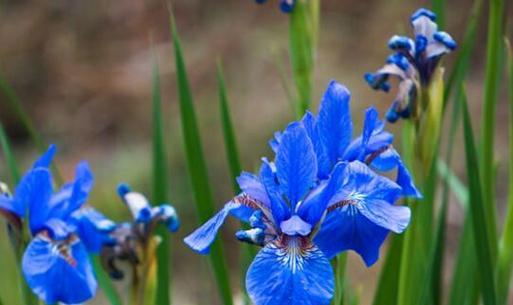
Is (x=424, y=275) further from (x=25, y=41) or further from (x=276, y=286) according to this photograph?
(x=25, y=41)

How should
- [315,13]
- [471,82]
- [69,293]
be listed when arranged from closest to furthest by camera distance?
[69,293]
[315,13]
[471,82]

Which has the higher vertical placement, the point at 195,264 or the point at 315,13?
the point at 315,13

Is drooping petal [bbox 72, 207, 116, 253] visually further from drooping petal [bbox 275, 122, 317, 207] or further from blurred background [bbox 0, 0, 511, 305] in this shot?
blurred background [bbox 0, 0, 511, 305]

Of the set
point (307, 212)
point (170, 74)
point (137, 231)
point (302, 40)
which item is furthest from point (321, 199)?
point (170, 74)

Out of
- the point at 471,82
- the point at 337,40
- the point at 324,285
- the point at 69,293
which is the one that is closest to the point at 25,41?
the point at 337,40

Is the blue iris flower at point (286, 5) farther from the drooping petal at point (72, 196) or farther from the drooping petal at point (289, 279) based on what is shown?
the drooping petal at point (289, 279)

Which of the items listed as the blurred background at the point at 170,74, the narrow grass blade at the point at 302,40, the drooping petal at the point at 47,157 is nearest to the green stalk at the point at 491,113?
the narrow grass blade at the point at 302,40

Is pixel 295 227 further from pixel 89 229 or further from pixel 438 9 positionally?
pixel 438 9

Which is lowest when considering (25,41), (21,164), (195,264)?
(195,264)
